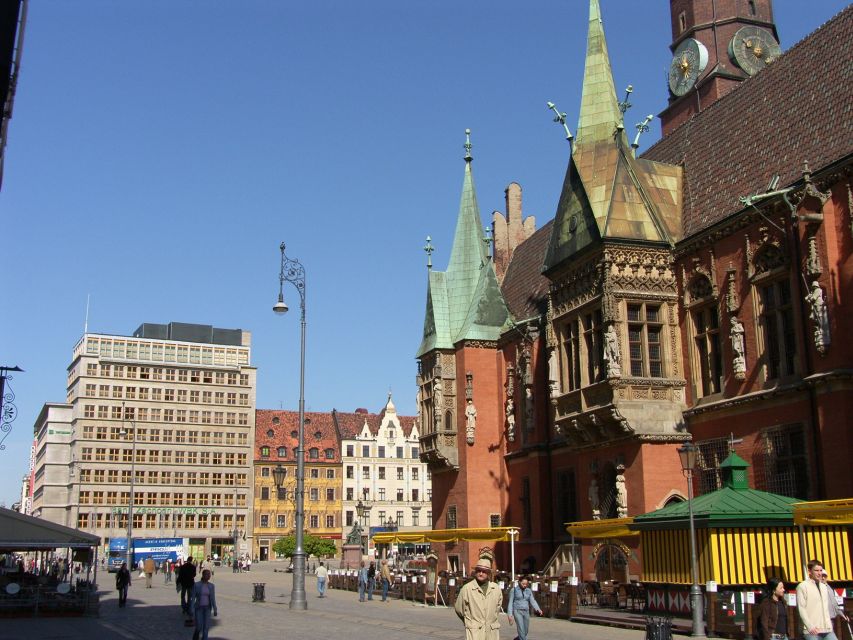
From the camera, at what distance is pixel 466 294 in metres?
46.1

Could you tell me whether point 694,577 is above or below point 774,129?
below

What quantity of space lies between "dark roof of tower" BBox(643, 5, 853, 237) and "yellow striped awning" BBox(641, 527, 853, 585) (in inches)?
382

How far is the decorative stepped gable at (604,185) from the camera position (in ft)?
103

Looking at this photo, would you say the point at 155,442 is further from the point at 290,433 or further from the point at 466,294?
the point at 466,294

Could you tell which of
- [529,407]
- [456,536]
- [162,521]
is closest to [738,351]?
[529,407]

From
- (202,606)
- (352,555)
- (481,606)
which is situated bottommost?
(202,606)

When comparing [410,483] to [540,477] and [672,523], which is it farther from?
[672,523]

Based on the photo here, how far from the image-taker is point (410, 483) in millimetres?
103438

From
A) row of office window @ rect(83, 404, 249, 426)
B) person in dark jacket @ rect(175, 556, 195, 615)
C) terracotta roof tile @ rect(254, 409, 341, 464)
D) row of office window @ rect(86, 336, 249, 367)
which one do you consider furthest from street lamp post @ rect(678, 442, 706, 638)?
row of office window @ rect(86, 336, 249, 367)

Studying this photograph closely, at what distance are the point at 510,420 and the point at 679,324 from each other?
41.6 feet

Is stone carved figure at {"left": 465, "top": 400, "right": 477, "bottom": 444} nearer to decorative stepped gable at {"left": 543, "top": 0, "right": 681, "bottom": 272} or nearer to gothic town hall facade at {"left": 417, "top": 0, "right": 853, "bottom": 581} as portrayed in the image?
gothic town hall facade at {"left": 417, "top": 0, "right": 853, "bottom": 581}

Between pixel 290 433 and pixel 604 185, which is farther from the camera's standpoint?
pixel 290 433

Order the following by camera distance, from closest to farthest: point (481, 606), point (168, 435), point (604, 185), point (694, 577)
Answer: point (481, 606) < point (694, 577) < point (604, 185) < point (168, 435)

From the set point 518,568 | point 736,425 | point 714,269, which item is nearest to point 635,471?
point 736,425
